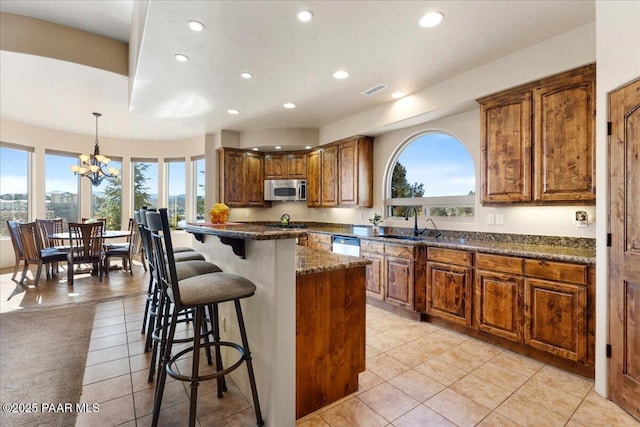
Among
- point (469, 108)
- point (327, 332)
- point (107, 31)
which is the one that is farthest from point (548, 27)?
point (107, 31)

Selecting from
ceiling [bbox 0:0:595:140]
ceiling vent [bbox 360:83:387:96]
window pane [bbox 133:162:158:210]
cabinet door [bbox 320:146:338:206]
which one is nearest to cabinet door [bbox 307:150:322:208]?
cabinet door [bbox 320:146:338:206]

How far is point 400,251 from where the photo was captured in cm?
340

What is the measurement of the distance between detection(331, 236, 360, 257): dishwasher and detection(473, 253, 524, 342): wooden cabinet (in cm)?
154

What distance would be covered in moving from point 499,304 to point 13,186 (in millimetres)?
8572

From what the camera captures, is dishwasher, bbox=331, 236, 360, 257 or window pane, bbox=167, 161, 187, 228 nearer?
dishwasher, bbox=331, 236, 360, 257

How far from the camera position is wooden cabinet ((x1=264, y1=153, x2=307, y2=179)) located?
5.67m

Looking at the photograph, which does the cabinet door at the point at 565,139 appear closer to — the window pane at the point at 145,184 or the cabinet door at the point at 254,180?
the cabinet door at the point at 254,180

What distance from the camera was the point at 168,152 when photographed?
758 cm

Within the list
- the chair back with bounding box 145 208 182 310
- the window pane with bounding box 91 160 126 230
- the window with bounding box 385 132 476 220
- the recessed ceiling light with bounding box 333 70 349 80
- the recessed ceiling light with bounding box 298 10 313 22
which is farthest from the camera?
the window pane with bounding box 91 160 126 230

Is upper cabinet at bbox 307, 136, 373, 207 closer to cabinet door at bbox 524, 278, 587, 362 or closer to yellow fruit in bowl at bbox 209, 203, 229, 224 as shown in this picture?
yellow fruit in bowl at bbox 209, 203, 229, 224

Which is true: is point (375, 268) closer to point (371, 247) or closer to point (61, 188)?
point (371, 247)

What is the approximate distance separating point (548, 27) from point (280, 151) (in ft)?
14.0

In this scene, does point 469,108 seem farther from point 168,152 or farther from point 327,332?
point 168,152

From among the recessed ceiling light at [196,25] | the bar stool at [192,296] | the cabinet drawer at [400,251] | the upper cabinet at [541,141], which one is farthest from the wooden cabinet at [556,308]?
the recessed ceiling light at [196,25]
